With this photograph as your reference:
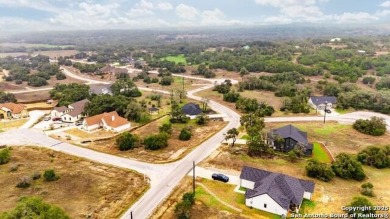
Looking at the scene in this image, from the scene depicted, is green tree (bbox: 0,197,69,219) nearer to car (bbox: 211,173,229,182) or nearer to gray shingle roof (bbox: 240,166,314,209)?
car (bbox: 211,173,229,182)

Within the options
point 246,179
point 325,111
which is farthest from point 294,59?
point 246,179

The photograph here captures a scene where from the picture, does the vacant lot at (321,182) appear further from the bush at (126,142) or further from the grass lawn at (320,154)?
the bush at (126,142)

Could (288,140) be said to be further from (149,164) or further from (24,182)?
(24,182)

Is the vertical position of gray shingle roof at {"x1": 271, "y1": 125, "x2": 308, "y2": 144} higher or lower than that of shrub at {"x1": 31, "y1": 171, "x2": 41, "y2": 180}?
higher

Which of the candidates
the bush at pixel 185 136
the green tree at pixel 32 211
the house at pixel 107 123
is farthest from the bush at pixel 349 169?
the house at pixel 107 123

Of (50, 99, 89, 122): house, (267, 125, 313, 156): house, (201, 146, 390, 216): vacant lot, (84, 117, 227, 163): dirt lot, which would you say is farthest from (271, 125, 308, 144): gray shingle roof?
(50, 99, 89, 122): house

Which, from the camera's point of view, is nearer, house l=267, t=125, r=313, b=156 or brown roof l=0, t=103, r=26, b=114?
house l=267, t=125, r=313, b=156
